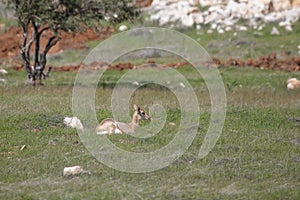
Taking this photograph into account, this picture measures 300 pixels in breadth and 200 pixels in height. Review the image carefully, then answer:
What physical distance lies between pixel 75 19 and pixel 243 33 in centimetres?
1218

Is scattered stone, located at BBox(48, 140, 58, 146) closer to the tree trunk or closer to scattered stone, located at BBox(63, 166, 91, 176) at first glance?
scattered stone, located at BBox(63, 166, 91, 176)

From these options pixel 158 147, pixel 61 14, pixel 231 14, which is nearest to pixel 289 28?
pixel 231 14

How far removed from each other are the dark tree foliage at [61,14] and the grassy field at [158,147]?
7.53 ft

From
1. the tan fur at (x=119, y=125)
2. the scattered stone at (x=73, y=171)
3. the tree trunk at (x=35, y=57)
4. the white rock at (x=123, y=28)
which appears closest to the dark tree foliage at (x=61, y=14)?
the tree trunk at (x=35, y=57)

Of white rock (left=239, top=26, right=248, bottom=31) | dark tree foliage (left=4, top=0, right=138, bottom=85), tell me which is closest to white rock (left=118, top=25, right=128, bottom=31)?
white rock (left=239, top=26, right=248, bottom=31)

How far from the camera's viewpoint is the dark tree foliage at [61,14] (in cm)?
1911

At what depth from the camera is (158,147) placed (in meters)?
11.9

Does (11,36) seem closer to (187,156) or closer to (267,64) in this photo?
(267,64)

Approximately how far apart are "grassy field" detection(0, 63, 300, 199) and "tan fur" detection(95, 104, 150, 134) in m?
0.31

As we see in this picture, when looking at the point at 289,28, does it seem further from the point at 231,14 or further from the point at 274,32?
the point at 231,14

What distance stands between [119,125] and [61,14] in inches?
294

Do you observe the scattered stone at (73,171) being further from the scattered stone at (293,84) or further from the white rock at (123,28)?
the white rock at (123,28)

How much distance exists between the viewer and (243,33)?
30.6 meters

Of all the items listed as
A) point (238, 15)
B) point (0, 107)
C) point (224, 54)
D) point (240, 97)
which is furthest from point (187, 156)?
point (238, 15)
